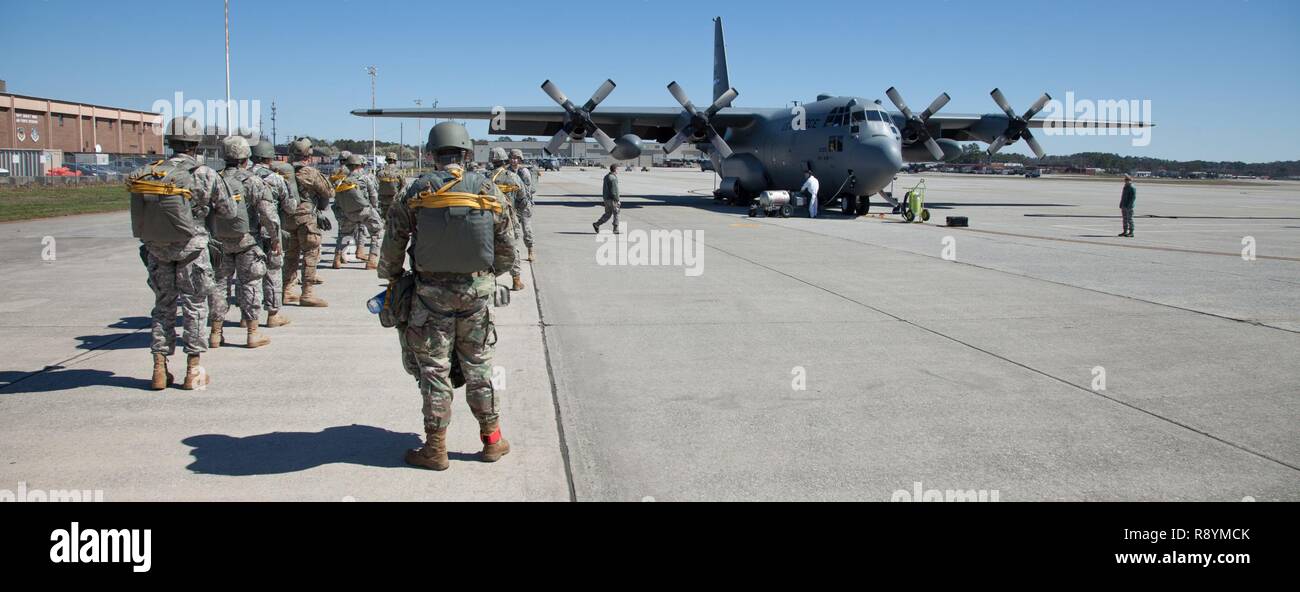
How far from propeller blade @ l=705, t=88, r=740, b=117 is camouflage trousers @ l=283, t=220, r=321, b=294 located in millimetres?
20700

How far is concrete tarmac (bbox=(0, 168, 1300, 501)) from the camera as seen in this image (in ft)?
15.6

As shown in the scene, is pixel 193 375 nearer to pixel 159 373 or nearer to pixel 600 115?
pixel 159 373

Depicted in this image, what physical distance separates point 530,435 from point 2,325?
694cm

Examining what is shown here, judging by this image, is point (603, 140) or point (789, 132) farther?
point (603, 140)

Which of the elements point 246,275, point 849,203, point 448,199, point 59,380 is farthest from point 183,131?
point 849,203

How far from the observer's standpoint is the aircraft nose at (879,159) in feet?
79.5

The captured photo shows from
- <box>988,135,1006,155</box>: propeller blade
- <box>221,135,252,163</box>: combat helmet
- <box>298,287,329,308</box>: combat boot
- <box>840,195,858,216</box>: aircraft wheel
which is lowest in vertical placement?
<box>298,287,329,308</box>: combat boot

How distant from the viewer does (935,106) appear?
29375 millimetres

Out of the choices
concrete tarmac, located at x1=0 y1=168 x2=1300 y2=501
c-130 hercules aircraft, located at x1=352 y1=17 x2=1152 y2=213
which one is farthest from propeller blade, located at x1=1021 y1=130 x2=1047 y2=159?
concrete tarmac, located at x1=0 y1=168 x2=1300 y2=501

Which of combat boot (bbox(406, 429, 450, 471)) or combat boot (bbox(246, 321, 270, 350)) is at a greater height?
combat boot (bbox(246, 321, 270, 350))

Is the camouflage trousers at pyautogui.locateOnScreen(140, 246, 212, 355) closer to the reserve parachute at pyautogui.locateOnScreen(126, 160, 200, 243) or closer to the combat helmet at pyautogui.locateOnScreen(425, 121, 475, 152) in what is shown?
the reserve parachute at pyautogui.locateOnScreen(126, 160, 200, 243)

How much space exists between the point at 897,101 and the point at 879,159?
6.24 m

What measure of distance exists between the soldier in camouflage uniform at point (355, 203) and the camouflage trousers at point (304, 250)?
2753 millimetres
